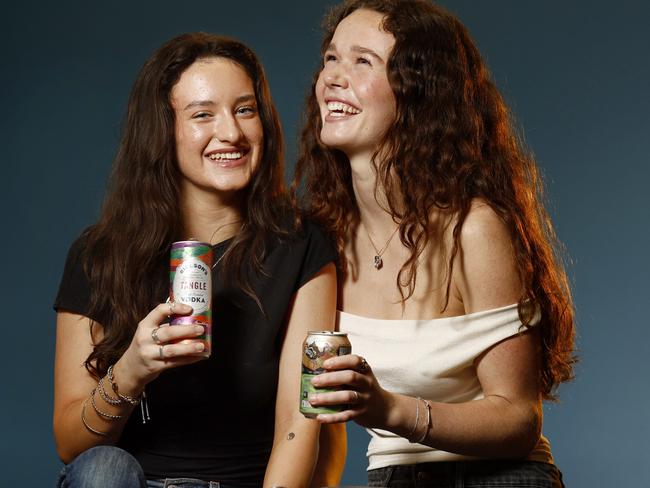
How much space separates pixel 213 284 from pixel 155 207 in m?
0.23

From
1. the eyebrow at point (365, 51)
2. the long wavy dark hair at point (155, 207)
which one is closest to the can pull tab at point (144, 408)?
the long wavy dark hair at point (155, 207)

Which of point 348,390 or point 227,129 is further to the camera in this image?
point 227,129

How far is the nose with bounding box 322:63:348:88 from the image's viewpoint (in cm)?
231

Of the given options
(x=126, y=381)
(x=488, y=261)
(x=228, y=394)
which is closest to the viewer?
(x=126, y=381)

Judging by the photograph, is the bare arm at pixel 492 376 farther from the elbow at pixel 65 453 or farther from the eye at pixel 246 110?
the elbow at pixel 65 453

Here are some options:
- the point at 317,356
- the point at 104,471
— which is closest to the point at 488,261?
the point at 317,356

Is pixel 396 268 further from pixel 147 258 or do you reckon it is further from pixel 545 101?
pixel 545 101

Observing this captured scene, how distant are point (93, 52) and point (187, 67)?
207cm

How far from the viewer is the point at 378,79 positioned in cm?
230

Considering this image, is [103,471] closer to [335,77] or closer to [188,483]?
[188,483]

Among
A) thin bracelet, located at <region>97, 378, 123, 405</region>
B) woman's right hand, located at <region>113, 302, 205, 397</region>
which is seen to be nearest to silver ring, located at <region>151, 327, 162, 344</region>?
woman's right hand, located at <region>113, 302, 205, 397</region>

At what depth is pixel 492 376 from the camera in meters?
2.19

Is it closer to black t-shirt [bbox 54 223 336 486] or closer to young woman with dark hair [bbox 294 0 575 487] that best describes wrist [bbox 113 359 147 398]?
black t-shirt [bbox 54 223 336 486]

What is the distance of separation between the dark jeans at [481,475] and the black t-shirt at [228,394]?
1.18ft
